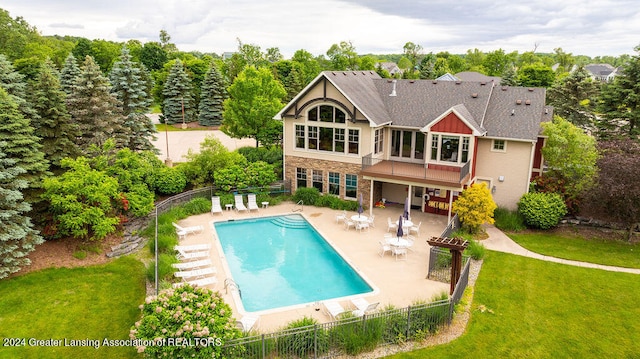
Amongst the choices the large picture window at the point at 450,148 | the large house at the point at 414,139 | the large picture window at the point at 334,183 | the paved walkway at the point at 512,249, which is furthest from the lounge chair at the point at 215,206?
the paved walkway at the point at 512,249

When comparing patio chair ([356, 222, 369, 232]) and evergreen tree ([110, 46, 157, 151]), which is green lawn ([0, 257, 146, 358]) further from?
evergreen tree ([110, 46, 157, 151])

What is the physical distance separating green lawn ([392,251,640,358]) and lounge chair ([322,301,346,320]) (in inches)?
88.7

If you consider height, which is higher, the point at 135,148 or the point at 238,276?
the point at 135,148

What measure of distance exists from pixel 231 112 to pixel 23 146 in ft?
56.9

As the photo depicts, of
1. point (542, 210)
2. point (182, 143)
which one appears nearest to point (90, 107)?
point (182, 143)

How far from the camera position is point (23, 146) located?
53.8ft

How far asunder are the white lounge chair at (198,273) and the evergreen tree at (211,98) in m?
41.1

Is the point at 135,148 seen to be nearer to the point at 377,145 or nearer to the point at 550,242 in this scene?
the point at 377,145

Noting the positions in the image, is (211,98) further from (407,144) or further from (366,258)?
(366,258)

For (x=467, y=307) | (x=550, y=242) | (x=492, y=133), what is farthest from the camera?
(x=492, y=133)

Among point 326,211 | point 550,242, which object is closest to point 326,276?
point 326,211

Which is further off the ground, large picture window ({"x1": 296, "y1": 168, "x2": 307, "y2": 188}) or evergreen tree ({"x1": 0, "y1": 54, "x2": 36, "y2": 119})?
evergreen tree ({"x1": 0, "y1": 54, "x2": 36, "y2": 119})

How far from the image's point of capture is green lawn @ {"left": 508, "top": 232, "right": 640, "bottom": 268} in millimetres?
18047

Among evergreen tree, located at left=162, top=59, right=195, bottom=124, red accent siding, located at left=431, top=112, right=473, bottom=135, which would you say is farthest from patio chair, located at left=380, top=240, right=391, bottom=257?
evergreen tree, located at left=162, top=59, right=195, bottom=124
